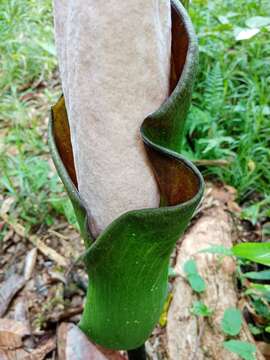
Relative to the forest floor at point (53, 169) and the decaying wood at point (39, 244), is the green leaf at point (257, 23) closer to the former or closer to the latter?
the forest floor at point (53, 169)

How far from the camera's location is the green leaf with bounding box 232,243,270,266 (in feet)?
2.40

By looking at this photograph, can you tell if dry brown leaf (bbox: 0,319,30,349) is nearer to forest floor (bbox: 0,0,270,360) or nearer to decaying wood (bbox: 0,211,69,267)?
forest floor (bbox: 0,0,270,360)

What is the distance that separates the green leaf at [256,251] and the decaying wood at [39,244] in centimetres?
59

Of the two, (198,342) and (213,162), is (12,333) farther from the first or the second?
(213,162)

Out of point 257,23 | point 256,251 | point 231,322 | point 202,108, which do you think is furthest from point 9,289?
point 257,23

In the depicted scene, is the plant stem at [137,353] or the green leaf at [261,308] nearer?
the plant stem at [137,353]

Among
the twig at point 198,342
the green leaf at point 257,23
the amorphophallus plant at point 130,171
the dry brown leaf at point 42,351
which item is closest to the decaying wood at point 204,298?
the twig at point 198,342

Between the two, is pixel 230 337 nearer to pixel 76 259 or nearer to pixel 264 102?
pixel 76 259

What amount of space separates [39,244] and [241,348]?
65 centimetres

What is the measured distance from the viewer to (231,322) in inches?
36.1

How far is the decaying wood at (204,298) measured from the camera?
928mm

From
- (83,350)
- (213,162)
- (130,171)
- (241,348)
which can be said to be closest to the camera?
(130,171)

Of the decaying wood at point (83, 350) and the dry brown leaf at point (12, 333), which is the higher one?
the decaying wood at point (83, 350)

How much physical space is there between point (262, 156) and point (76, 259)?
65 centimetres
